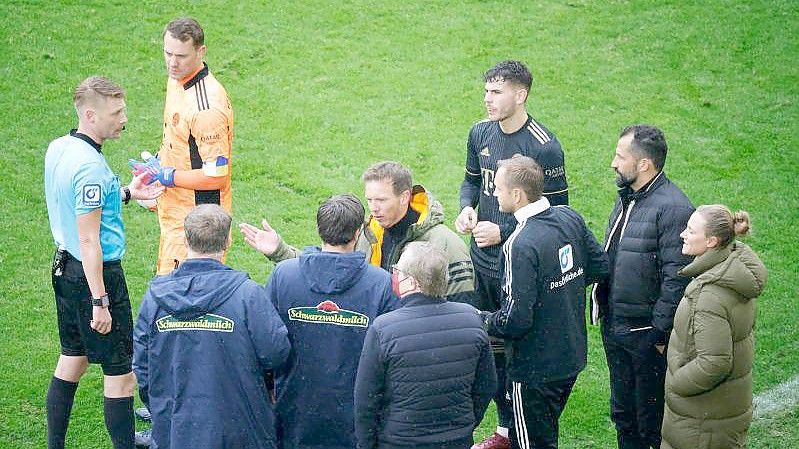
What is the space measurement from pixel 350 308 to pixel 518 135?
212 centimetres

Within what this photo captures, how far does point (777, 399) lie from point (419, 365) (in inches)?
131

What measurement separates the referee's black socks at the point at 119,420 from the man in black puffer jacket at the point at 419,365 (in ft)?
5.97

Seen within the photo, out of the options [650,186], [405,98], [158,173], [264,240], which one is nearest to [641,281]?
[650,186]

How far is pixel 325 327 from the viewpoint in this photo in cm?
446

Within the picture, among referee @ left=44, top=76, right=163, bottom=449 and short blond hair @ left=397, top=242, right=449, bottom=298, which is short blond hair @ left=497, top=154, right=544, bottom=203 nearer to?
short blond hair @ left=397, top=242, right=449, bottom=298

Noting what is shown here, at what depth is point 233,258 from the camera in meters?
8.09

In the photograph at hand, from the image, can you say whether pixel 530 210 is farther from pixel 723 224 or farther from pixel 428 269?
pixel 428 269

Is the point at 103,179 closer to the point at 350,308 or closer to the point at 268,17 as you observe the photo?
the point at 350,308

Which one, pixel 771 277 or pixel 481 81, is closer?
pixel 771 277

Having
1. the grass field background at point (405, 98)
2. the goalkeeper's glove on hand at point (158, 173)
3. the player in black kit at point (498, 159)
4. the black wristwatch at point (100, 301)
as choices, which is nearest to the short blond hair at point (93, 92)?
the goalkeeper's glove on hand at point (158, 173)

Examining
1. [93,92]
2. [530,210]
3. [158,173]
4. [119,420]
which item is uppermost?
[93,92]

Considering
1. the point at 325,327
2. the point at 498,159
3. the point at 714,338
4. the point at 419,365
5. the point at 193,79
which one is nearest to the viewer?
the point at 419,365

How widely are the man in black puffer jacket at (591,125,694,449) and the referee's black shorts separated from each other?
269 cm

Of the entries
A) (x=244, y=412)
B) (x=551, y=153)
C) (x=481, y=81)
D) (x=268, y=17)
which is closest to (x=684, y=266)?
(x=551, y=153)
